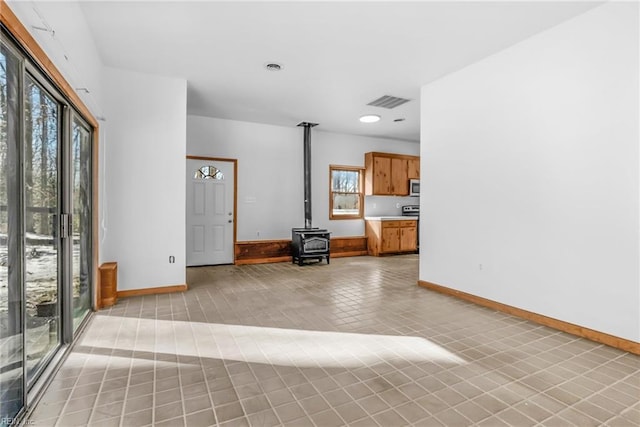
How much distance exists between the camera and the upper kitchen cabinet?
8.03 m

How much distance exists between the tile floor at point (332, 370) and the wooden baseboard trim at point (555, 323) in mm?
90

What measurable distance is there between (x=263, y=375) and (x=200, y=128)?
17.2 ft

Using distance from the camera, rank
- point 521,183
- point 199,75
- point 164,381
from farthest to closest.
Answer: point 199,75 → point 521,183 → point 164,381

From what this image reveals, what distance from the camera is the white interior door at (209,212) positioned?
6406 millimetres

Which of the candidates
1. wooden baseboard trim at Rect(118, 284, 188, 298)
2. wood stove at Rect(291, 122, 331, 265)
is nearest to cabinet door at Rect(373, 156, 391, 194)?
wood stove at Rect(291, 122, 331, 265)

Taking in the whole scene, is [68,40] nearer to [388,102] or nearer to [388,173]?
[388,102]

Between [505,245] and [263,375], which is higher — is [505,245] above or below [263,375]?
above

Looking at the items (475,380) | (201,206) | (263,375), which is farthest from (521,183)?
(201,206)

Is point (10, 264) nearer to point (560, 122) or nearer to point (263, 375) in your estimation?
point (263, 375)

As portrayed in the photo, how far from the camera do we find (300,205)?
7.44 m

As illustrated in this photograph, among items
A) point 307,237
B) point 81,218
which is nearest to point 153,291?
point 81,218

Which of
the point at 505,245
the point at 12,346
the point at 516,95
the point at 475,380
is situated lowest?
the point at 475,380

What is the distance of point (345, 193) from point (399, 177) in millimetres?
1450

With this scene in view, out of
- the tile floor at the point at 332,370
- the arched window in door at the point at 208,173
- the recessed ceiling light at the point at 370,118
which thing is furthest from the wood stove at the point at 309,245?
the tile floor at the point at 332,370
